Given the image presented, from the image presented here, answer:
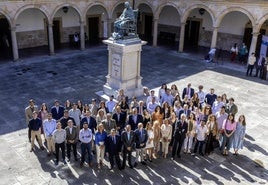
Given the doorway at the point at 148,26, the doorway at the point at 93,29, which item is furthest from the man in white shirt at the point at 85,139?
the doorway at the point at 148,26

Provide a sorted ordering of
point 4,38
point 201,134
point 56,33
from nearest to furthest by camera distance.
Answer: point 201,134
point 4,38
point 56,33

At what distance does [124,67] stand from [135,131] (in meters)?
4.43

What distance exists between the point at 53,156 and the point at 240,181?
575cm

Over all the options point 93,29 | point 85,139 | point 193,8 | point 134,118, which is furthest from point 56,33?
point 85,139

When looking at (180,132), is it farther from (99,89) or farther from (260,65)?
(260,65)

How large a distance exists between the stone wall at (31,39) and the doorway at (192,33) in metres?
11.5

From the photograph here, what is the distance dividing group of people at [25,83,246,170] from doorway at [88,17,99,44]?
1637cm

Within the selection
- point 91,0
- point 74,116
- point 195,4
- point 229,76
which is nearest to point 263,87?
point 229,76

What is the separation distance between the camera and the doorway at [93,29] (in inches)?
998

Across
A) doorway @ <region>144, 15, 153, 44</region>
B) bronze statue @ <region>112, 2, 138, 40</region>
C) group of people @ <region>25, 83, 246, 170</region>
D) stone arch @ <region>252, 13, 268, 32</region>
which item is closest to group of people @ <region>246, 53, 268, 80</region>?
stone arch @ <region>252, 13, 268, 32</region>

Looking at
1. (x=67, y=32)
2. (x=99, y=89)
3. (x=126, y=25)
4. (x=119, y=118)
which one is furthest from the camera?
(x=67, y=32)

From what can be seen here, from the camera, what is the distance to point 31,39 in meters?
22.6

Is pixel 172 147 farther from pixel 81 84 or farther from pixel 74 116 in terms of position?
pixel 81 84

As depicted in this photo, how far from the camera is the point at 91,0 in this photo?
70.5 feet
